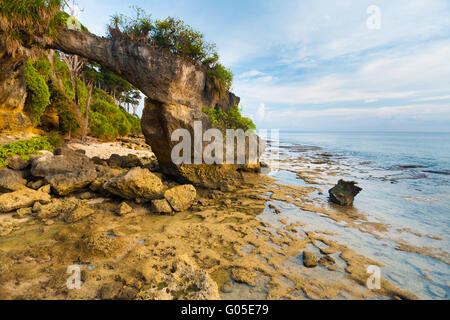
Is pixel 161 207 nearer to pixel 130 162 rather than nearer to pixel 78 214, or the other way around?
pixel 78 214

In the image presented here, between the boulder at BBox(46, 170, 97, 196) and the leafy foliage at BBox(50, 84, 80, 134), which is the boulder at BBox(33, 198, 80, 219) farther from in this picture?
the leafy foliage at BBox(50, 84, 80, 134)

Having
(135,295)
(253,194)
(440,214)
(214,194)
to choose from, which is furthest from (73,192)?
(440,214)

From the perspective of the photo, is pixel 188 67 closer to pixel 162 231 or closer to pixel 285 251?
pixel 162 231

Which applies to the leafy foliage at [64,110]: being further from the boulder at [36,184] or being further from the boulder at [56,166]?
the boulder at [36,184]

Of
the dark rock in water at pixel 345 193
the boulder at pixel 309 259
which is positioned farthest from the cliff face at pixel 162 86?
the boulder at pixel 309 259

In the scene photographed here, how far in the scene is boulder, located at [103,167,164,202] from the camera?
6293mm

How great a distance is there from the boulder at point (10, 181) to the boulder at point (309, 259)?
348 inches

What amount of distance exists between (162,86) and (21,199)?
20.0ft

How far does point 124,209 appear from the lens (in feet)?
19.6

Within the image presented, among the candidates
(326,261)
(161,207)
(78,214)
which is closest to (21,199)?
(78,214)

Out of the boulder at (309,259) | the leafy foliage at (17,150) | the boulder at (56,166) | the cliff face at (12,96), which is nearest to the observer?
the boulder at (309,259)

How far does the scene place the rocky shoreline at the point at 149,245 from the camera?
3.16 m

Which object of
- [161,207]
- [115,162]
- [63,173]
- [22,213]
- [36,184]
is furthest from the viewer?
[115,162]

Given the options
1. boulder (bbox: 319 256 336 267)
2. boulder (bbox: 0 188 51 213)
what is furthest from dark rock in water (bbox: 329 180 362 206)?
boulder (bbox: 0 188 51 213)
